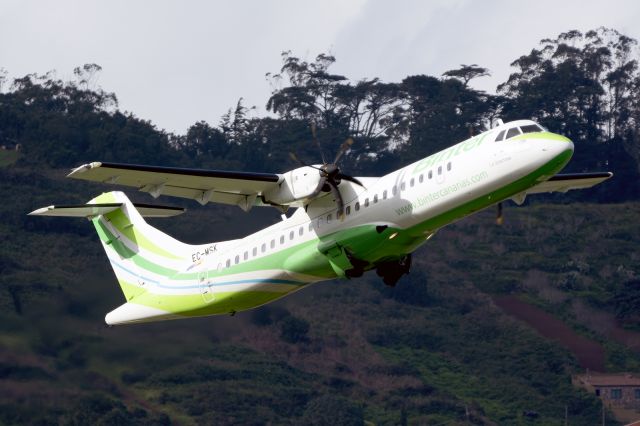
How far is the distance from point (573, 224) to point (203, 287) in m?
53.5

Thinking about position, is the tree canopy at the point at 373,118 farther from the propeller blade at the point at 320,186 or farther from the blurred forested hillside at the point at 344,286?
the propeller blade at the point at 320,186

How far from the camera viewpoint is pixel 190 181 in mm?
29125

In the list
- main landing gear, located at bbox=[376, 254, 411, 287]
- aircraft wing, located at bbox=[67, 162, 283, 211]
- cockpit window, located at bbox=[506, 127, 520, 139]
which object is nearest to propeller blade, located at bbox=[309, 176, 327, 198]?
aircraft wing, located at bbox=[67, 162, 283, 211]

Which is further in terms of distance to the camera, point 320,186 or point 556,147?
point 320,186

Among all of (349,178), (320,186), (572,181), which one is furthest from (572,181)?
(320,186)

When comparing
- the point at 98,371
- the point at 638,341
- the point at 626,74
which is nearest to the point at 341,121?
the point at 626,74

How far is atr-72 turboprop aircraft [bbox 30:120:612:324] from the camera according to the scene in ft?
88.8

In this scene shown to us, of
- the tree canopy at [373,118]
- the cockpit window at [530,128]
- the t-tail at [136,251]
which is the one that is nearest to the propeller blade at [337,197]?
the cockpit window at [530,128]

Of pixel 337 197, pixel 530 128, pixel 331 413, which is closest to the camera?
pixel 530 128

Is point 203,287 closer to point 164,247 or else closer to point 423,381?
point 164,247

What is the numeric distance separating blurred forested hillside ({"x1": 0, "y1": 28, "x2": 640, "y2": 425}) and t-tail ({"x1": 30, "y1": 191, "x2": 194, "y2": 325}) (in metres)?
4.84

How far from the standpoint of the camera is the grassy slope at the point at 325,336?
3981cm

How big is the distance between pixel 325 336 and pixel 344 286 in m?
5.22

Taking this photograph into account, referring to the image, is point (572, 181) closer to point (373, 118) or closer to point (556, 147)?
point (556, 147)
